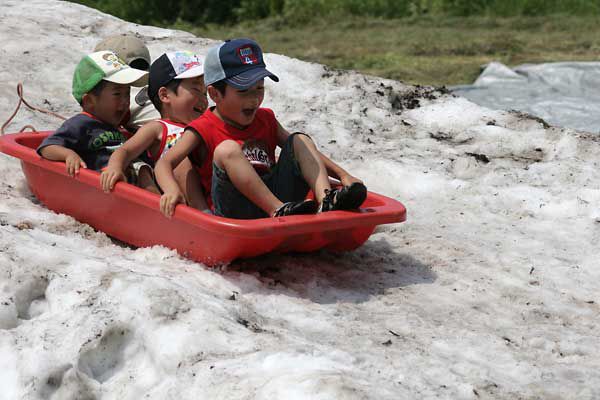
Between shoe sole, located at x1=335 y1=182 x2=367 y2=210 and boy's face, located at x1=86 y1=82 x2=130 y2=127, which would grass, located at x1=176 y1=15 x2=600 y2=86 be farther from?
shoe sole, located at x1=335 y1=182 x2=367 y2=210

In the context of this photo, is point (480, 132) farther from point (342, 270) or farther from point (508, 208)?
point (342, 270)

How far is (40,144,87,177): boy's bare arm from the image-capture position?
384cm

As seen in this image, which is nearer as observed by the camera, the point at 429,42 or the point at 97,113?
the point at 97,113

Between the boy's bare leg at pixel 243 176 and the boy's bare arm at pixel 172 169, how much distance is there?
200 millimetres

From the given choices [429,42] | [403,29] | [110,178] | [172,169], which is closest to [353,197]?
[172,169]

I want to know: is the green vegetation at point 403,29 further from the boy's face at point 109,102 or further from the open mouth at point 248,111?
the open mouth at point 248,111

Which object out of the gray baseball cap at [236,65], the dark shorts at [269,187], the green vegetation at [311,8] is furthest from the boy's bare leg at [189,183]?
the green vegetation at [311,8]

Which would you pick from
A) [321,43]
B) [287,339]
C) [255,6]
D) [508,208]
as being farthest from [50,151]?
[255,6]

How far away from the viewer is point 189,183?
150 inches

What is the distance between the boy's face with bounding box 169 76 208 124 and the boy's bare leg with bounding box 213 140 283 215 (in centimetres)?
67

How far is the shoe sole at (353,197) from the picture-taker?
11.2ft

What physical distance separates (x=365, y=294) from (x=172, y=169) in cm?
93

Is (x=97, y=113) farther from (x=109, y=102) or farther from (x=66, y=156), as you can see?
(x=66, y=156)

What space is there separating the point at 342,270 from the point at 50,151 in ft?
4.60
